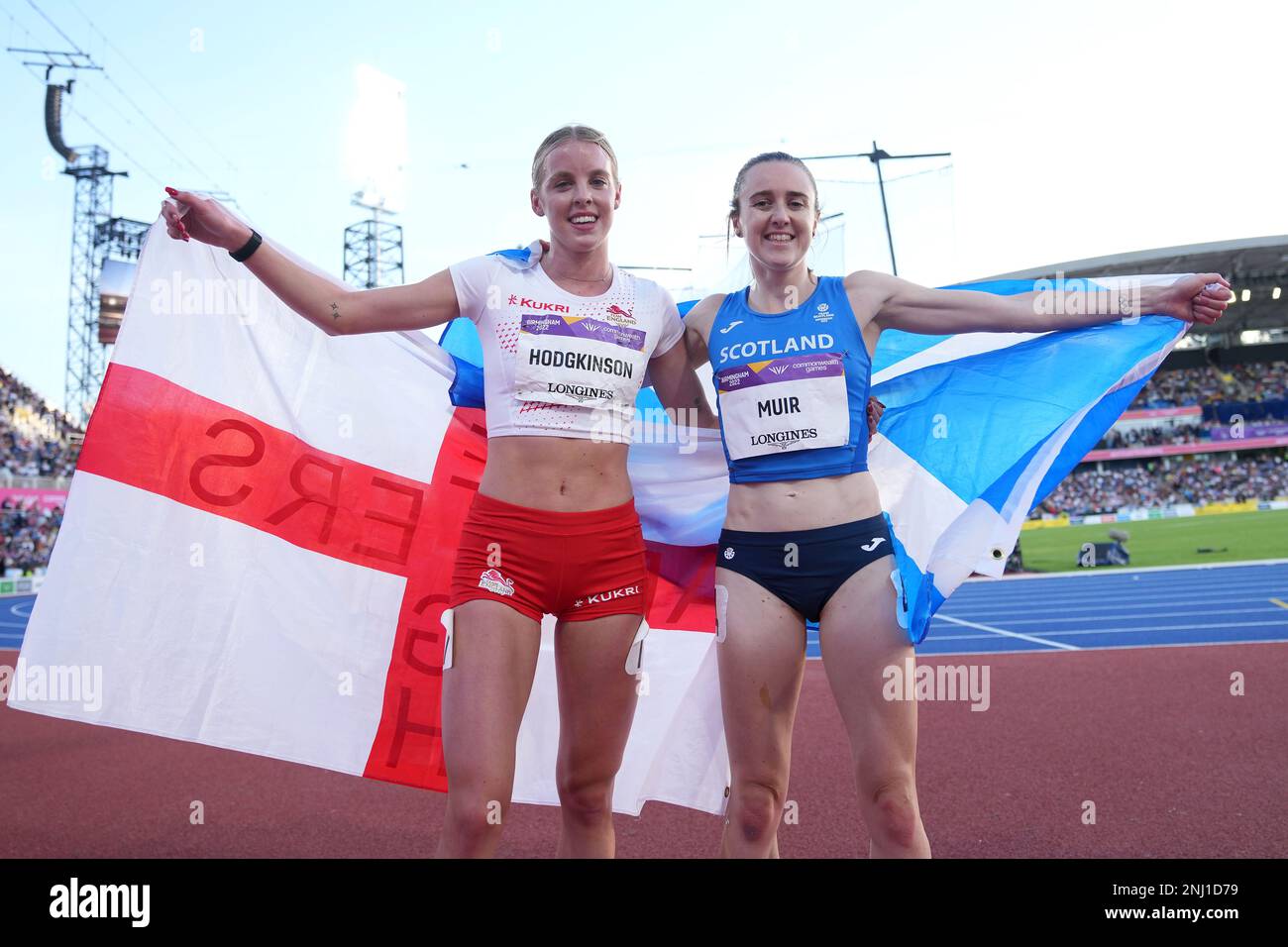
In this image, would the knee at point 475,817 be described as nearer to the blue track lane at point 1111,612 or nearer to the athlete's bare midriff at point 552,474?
the athlete's bare midriff at point 552,474

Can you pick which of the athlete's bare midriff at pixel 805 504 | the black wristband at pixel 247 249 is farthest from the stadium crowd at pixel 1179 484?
the black wristband at pixel 247 249

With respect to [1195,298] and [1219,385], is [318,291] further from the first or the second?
[1219,385]

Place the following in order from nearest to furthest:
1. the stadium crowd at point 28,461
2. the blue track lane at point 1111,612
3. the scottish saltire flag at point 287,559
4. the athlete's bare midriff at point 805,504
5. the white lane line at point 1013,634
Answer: the athlete's bare midriff at point 805,504 → the scottish saltire flag at point 287,559 → the white lane line at point 1013,634 → the blue track lane at point 1111,612 → the stadium crowd at point 28,461

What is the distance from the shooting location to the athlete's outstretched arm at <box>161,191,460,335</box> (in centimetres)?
275

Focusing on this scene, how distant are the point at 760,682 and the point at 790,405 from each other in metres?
0.91

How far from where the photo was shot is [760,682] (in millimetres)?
2744

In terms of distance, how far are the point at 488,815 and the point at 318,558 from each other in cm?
172

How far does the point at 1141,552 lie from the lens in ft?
78.5

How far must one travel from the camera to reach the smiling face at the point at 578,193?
9.49ft

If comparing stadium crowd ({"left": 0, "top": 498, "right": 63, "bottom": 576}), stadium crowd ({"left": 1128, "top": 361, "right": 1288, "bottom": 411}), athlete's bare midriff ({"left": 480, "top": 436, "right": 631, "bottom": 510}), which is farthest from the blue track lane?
stadium crowd ({"left": 1128, "top": 361, "right": 1288, "bottom": 411})

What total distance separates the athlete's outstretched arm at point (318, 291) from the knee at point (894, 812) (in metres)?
2.04

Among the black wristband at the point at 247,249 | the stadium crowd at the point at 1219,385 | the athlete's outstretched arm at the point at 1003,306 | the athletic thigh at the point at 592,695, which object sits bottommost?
the athletic thigh at the point at 592,695
